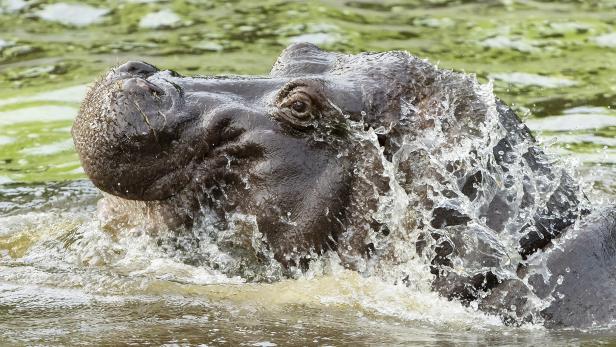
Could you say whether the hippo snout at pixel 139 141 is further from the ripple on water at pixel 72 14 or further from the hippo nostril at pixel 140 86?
the ripple on water at pixel 72 14

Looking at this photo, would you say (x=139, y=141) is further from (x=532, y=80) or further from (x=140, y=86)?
(x=532, y=80)

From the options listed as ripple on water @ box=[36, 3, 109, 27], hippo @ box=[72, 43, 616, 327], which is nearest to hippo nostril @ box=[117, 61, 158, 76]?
hippo @ box=[72, 43, 616, 327]

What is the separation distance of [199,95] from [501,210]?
1413 millimetres

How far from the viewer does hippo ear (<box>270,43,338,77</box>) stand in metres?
5.77

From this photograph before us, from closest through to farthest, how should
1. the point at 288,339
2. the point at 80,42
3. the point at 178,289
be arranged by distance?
the point at 288,339
the point at 178,289
the point at 80,42

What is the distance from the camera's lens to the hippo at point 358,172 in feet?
17.2

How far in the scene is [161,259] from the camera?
574cm

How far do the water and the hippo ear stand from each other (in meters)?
0.54

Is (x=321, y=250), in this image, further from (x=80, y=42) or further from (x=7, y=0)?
(x=7, y=0)

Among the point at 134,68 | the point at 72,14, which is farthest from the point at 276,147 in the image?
the point at 72,14

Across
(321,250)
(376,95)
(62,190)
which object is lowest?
(62,190)

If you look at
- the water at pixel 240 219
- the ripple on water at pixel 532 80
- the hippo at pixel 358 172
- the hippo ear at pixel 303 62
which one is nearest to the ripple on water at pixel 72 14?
the water at pixel 240 219

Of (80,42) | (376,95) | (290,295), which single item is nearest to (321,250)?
(290,295)

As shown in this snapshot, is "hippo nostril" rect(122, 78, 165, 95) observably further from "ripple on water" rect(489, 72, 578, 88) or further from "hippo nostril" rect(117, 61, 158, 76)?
"ripple on water" rect(489, 72, 578, 88)
